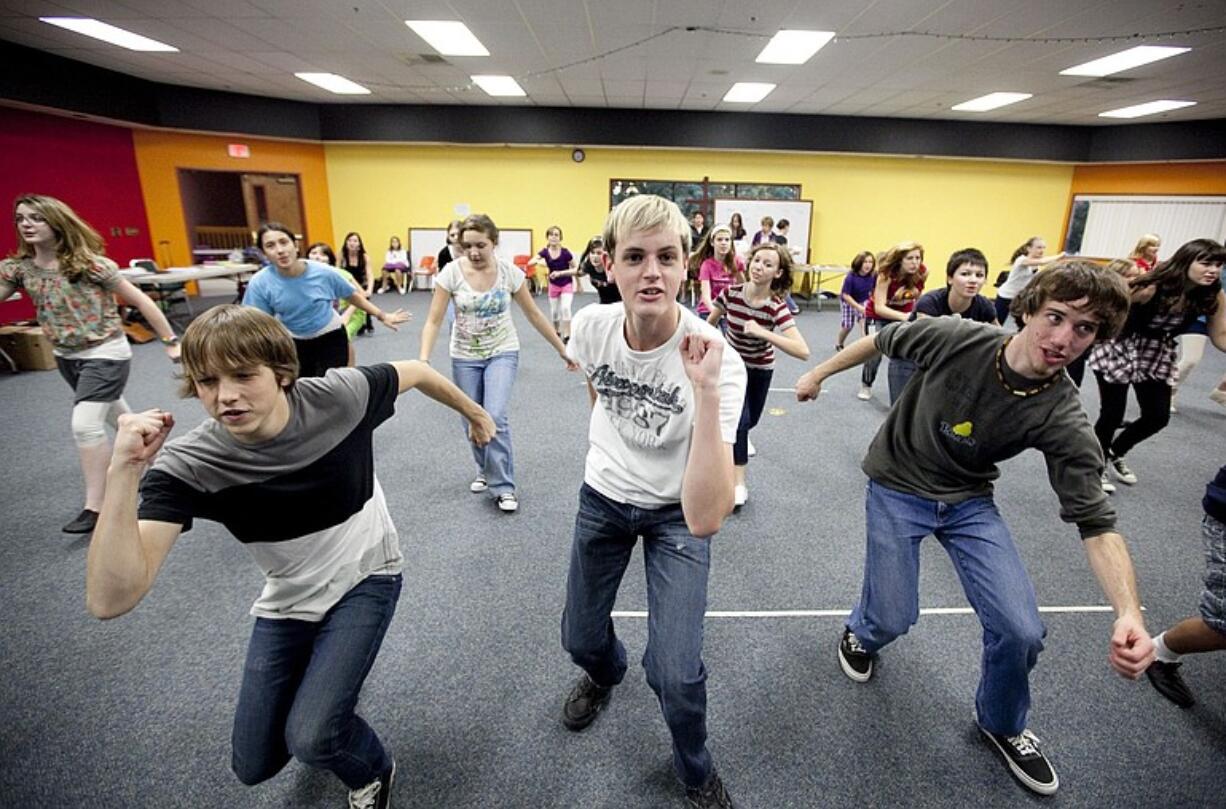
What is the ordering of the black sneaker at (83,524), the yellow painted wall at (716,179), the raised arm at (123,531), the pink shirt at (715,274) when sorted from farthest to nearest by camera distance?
A: the yellow painted wall at (716,179) < the pink shirt at (715,274) < the black sneaker at (83,524) < the raised arm at (123,531)

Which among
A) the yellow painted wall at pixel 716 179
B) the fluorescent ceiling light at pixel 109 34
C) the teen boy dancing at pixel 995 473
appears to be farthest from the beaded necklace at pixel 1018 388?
the yellow painted wall at pixel 716 179

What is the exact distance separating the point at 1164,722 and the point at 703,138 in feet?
37.7

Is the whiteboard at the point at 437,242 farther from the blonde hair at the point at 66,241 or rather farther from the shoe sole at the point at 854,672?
the shoe sole at the point at 854,672

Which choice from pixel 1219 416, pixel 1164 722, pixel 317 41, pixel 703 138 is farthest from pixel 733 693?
pixel 703 138

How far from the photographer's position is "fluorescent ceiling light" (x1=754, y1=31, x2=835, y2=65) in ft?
21.3

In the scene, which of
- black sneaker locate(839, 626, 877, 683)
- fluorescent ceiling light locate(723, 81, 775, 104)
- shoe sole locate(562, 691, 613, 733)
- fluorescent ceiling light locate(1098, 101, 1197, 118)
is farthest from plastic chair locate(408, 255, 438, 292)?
fluorescent ceiling light locate(1098, 101, 1197, 118)

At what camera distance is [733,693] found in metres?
2.06

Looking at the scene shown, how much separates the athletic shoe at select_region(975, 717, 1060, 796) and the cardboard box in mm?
8569

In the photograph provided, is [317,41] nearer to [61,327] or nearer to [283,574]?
[61,327]

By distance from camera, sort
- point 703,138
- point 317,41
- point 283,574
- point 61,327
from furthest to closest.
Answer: point 703,138 < point 317,41 < point 61,327 < point 283,574

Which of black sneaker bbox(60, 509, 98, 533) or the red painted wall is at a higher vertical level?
the red painted wall

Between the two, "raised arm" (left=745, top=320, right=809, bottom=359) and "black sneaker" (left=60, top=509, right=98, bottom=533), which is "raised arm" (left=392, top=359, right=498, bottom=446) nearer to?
"raised arm" (left=745, top=320, right=809, bottom=359)

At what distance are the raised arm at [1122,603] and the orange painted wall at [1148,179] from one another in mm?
14885

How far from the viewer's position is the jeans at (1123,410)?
11.1ft
